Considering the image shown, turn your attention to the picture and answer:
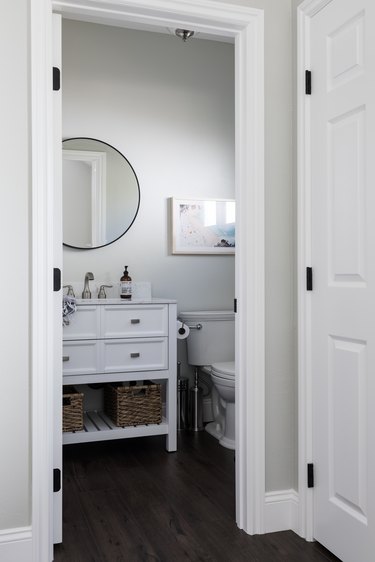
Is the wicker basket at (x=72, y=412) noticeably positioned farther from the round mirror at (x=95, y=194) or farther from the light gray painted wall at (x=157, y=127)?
the round mirror at (x=95, y=194)

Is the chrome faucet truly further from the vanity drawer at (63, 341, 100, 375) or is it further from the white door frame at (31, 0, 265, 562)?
the white door frame at (31, 0, 265, 562)

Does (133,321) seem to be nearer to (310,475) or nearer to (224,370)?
(224,370)

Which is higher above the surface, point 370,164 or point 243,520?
point 370,164

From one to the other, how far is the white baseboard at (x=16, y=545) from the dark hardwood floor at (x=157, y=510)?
0.14 metres

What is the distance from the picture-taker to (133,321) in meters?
3.36

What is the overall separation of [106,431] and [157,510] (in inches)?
34.1

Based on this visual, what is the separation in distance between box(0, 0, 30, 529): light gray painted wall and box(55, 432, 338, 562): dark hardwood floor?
37 centimetres

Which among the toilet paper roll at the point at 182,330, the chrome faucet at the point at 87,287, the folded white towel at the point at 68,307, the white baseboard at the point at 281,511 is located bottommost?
the white baseboard at the point at 281,511

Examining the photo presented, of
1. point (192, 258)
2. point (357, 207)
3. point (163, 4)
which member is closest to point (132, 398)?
point (192, 258)

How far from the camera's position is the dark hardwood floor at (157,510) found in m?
2.16

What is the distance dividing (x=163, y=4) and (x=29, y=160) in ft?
2.67

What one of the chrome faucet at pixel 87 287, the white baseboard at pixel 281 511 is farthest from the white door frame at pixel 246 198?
the chrome faucet at pixel 87 287

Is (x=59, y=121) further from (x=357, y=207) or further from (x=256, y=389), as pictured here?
(x=256, y=389)

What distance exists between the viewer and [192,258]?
13.5 feet
